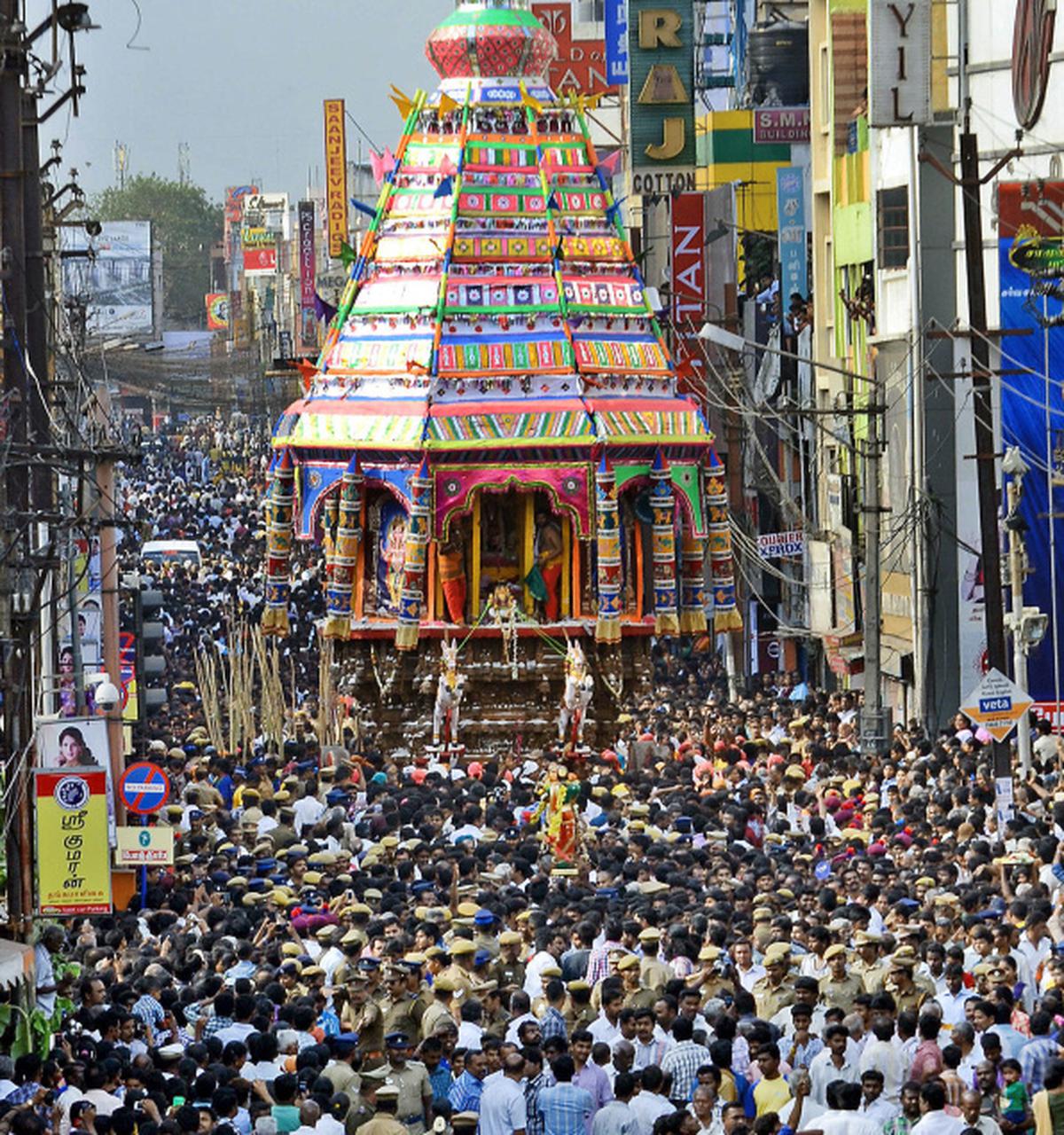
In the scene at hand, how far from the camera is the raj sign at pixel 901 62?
123ft

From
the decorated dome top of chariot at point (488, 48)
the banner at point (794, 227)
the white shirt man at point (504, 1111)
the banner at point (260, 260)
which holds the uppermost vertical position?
the banner at point (260, 260)

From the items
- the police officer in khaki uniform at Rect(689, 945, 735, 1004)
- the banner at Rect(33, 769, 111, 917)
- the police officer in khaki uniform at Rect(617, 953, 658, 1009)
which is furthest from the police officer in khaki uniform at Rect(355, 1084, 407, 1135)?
the banner at Rect(33, 769, 111, 917)

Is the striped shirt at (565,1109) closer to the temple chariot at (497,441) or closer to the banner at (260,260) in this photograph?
the temple chariot at (497,441)

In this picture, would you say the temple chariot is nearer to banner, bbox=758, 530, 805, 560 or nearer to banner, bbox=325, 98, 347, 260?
banner, bbox=758, 530, 805, 560

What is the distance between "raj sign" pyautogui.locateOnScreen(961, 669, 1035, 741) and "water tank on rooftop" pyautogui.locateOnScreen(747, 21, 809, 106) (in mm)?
30233

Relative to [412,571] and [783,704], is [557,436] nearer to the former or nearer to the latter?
[412,571]

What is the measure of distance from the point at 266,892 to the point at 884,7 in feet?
56.2

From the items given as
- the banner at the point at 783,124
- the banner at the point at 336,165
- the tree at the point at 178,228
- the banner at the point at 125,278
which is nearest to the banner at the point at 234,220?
the tree at the point at 178,228

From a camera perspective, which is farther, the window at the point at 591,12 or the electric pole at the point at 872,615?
the window at the point at 591,12

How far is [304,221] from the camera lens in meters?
94.9

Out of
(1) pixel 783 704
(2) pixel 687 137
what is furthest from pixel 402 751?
(2) pixel 687 137

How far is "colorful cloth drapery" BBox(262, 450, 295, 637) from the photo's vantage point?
39.3 meters

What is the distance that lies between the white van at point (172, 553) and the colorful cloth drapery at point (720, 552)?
2290 cm

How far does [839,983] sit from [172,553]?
44.2m
